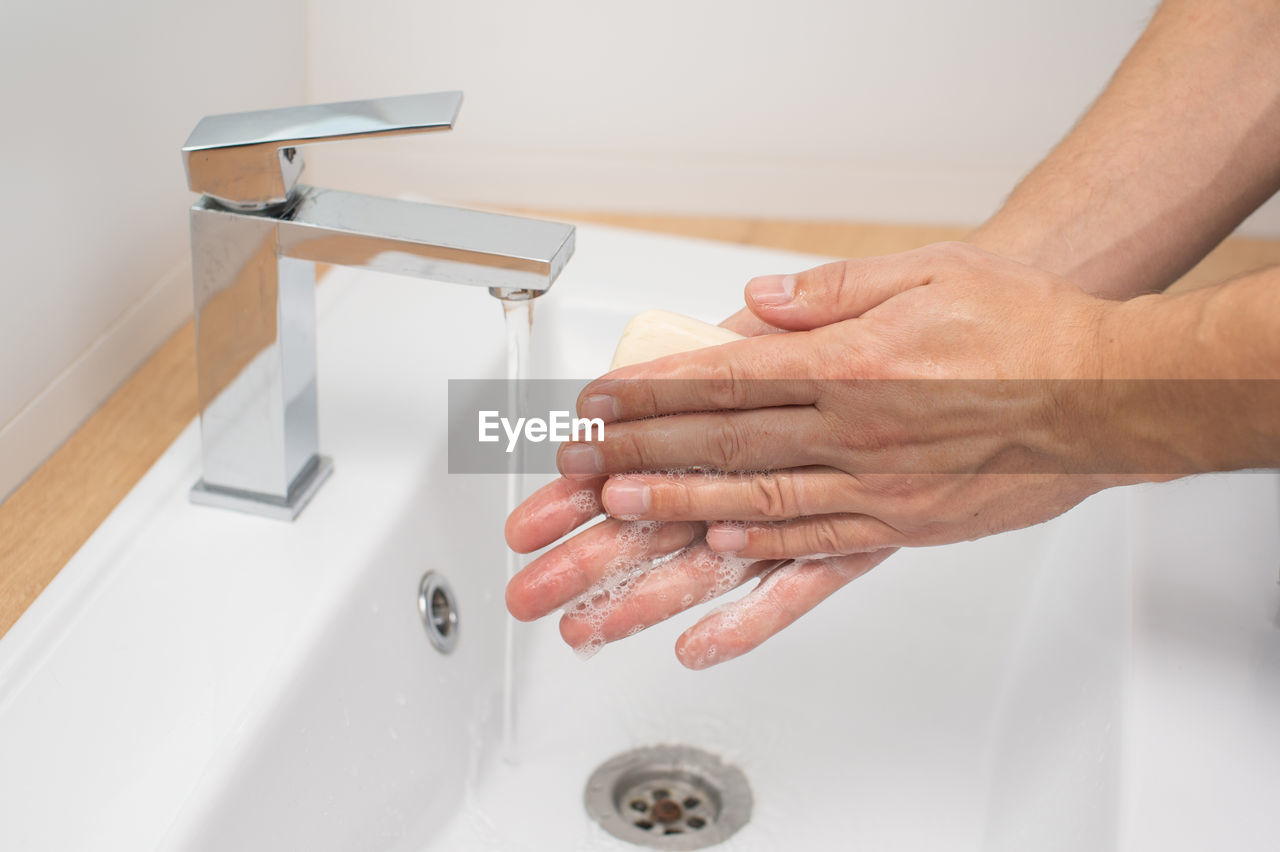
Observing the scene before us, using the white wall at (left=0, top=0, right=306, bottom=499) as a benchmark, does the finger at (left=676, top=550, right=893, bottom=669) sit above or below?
below

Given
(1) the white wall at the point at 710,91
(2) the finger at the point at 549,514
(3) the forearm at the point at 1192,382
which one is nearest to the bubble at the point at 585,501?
(2) the finger at the point at 549,514

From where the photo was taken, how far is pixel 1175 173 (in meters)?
0.65

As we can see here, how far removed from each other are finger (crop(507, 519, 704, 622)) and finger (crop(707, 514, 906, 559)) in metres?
0.03

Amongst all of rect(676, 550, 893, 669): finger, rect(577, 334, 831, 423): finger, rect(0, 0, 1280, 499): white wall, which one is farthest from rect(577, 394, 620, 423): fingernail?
rect(0, 0, 1280, 499): white wall

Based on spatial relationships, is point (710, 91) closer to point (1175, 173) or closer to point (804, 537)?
point (1175, 173)

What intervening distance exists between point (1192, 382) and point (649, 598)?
→ 0.25 metres

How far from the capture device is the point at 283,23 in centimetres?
87

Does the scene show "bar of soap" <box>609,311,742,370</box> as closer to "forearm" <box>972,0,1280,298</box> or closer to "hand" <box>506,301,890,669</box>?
"hand" <box>506,301,890,669</box>

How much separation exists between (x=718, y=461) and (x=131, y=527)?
278 millimetres

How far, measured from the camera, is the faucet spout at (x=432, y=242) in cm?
50

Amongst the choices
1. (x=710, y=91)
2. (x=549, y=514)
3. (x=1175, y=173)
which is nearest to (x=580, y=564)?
(x=549, y=514)

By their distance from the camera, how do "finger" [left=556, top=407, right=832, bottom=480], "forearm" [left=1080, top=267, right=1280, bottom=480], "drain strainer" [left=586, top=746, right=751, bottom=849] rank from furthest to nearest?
"drain strainer" [left=586, top=746, right=751, bottom=849] → "finger" [left=556, top=407, right=832, bottom=480] → "forearm" [left=1080, top=267, right=1280, bottom=480]

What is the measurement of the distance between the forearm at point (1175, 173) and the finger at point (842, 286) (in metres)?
0.13

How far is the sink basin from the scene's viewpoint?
47 centimetres
